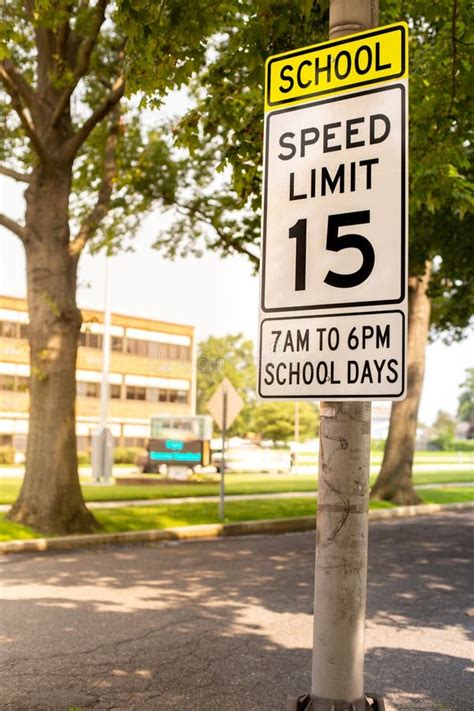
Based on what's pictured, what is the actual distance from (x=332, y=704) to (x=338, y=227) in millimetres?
1640

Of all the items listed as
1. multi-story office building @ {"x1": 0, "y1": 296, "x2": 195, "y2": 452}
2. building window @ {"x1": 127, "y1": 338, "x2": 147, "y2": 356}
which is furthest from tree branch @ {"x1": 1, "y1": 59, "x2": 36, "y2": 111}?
building window @ {"x1": 127, "y1": 338, "x2": 147, "y2": 356}

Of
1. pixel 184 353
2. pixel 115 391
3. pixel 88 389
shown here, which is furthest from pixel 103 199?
pixel 184 353

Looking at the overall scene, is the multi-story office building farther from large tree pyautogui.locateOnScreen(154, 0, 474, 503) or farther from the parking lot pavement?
the parking lot pavement

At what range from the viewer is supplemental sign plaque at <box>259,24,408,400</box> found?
2.98m

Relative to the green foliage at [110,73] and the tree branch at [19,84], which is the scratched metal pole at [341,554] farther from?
the tree branch at [19,84]

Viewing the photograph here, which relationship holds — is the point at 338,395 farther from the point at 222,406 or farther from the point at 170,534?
the point at 222,406

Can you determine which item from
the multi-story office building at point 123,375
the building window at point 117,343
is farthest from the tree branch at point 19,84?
the building window at point 117,343

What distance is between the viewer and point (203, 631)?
780 cm

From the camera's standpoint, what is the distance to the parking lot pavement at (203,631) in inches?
235

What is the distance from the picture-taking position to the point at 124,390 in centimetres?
7394

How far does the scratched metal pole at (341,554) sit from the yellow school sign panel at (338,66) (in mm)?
1163

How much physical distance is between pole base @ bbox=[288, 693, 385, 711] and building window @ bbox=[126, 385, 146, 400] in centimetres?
7148

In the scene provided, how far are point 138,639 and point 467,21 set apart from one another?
6894mm

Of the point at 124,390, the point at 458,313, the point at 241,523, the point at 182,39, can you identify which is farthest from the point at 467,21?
the point at 124,390
